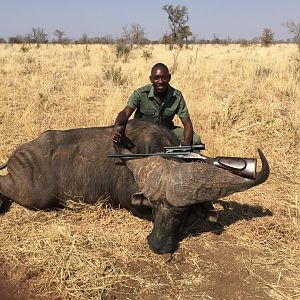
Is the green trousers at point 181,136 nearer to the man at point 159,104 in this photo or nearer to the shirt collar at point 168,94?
the man at point 159,104

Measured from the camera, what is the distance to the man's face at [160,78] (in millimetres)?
4988

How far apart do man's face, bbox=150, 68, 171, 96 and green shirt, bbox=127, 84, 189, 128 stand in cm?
14

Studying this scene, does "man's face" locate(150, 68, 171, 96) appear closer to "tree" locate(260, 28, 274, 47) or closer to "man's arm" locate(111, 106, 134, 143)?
"man's arm" locate(111, 106, 134, 143)

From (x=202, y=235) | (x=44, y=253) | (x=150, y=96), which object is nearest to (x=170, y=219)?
(x=202, y=235)

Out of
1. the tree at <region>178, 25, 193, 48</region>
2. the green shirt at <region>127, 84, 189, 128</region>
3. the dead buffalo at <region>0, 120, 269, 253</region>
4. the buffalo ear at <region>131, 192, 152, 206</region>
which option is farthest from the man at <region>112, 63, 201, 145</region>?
the tree at <region>178, 25, 193, 48</region>

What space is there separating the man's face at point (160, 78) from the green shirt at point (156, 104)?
139mm

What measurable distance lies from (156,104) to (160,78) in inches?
15.9

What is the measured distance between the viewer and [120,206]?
4.68 meters

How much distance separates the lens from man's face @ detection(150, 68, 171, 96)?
4988mm

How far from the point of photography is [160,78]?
197 inches

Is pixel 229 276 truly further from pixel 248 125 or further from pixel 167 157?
pixel 248 125

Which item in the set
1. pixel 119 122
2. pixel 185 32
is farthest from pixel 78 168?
pixel 185 32

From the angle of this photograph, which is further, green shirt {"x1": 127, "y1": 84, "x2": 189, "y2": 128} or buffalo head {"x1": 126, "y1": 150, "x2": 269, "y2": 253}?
green shirt {"x1": 127, "y1": 84, "x2": 189, "y2": 128}

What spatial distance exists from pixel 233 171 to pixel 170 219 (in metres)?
0.66
